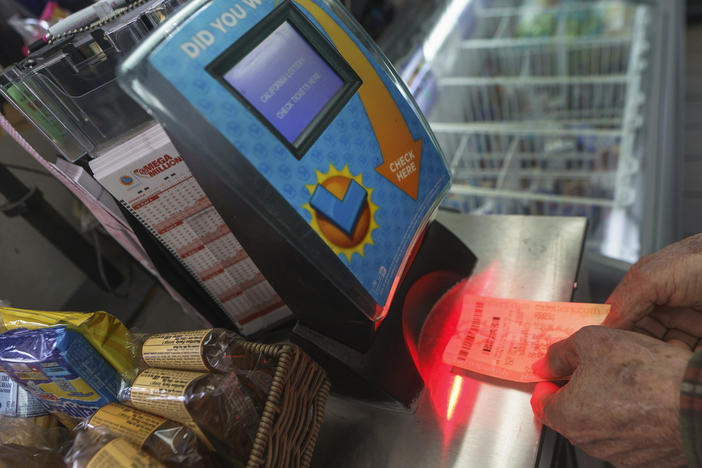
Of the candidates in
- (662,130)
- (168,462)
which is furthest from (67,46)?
(662,130)

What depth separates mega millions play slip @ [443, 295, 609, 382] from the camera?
854 millimetres

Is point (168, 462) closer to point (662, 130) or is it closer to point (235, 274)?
point (235, 274)

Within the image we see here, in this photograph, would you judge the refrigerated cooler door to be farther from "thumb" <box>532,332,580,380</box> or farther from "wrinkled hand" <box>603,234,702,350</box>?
"thumb" <box>532,332,580,380</box>

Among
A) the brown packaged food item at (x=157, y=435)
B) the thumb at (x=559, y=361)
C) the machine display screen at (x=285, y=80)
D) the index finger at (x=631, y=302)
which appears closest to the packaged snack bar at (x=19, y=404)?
the brown packaged food item at (x=157, y=435)

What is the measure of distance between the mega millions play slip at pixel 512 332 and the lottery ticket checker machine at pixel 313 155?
0.37 ft

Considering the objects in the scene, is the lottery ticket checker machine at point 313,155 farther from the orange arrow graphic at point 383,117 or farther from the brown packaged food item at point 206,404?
the brown packaged food item at point 206,404

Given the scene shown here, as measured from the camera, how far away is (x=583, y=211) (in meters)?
2.21

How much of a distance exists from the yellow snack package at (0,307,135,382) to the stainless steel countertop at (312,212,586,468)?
36cm

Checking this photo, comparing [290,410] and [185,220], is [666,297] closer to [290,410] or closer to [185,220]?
[290,410]

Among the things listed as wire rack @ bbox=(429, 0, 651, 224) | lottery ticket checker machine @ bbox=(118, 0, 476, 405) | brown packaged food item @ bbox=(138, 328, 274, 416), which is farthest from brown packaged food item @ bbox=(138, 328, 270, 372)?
wire rack @ bbox=(429, 0, 651, 224)

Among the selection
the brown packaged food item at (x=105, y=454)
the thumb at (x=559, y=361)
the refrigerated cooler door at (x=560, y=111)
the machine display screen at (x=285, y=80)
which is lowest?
the refrigerated cooler door at (x=560, y=111)

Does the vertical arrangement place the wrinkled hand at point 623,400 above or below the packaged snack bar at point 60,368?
below

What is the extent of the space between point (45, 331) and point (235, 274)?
1.08 ft

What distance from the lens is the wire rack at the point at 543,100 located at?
1.95 m
